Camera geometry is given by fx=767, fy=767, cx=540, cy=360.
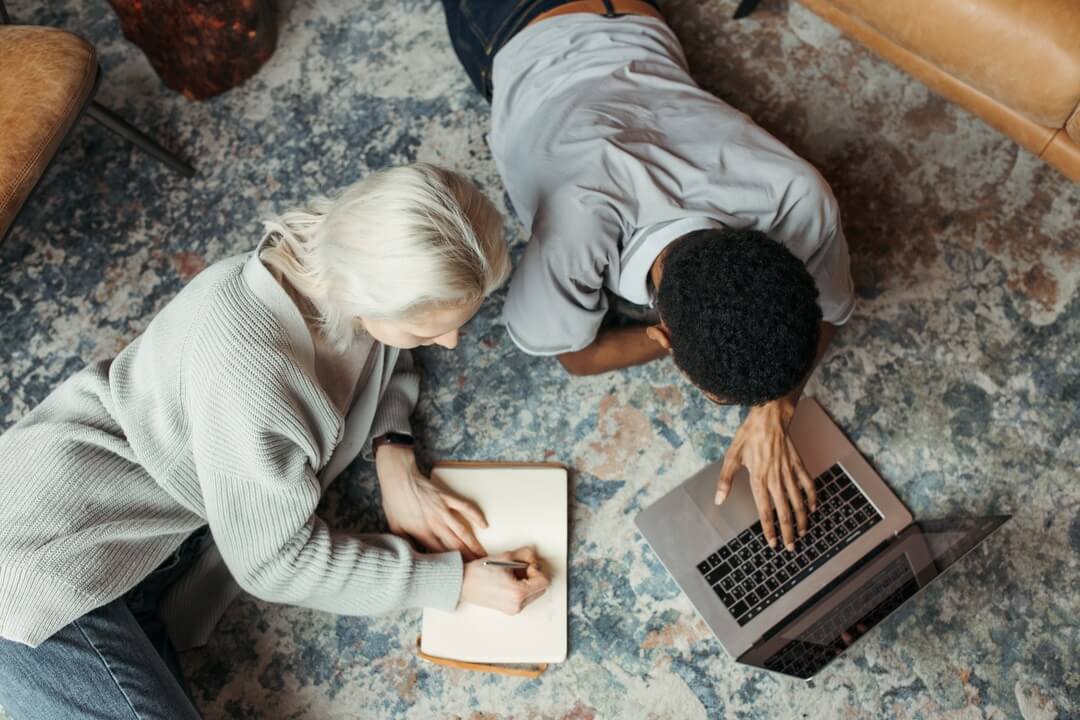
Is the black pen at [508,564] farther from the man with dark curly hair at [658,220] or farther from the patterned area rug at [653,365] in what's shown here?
the man with dark curly hair at [658,220]

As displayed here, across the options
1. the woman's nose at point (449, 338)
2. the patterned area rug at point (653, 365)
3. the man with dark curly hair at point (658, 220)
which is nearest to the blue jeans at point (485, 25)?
the man with dark curly hair at point (658, 220)

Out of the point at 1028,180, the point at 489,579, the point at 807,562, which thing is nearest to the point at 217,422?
the point at 489,579

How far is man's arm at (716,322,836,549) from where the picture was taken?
115cm

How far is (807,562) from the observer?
45.2 inches

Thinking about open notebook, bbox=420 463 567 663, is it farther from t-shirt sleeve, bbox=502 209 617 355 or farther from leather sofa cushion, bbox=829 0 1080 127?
leather sofa cushion, bbox=829 0 1080 127

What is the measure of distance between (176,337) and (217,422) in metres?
0.13

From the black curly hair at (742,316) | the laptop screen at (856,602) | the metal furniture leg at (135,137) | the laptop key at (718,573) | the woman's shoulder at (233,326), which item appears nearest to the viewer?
the black curly hair at (742,316)

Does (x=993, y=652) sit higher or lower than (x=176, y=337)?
lower

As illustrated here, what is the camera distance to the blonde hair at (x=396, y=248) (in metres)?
0.83

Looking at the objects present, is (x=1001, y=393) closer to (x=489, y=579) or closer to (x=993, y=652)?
(x=993, y=652)

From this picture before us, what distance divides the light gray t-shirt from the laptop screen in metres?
0.36

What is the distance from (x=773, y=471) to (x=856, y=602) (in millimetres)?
212

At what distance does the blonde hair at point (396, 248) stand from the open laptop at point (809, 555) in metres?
0.54

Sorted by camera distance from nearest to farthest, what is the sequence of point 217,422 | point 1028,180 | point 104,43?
point 217,422
point 1028,180
point 104,43
